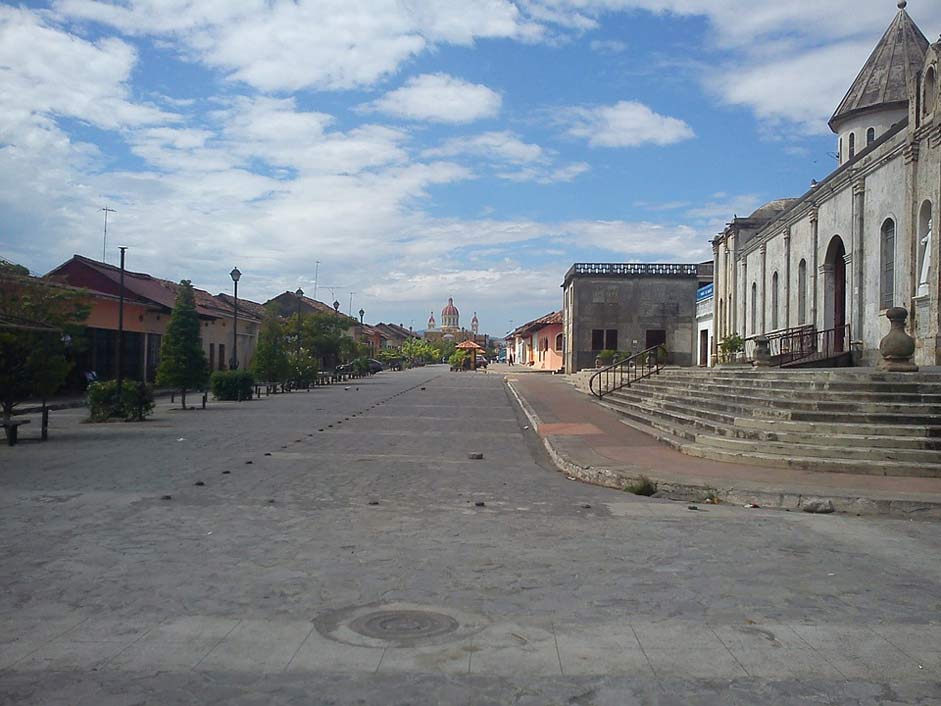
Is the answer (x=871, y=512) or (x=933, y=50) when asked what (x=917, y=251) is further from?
(x=871, y=512)

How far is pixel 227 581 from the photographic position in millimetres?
6695

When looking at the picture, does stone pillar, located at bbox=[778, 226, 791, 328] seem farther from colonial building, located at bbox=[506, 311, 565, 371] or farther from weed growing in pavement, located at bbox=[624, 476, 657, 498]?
colonial building, located at bbox=[506, 311, 565, 371]

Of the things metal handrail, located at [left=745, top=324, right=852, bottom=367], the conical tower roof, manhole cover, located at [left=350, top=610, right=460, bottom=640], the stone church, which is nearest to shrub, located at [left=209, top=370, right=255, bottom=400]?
metal handrail, located at [left=745, top=324, right=852, bottom=367]

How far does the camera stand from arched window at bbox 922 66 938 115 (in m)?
A: 19.3

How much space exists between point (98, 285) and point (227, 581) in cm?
3643

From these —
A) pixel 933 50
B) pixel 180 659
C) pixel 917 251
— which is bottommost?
pixel 180 659

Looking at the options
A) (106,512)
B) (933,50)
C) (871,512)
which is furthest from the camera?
(933,50)

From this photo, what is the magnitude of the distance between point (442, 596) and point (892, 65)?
111ft

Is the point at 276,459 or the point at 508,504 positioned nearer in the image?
the point at 508,504

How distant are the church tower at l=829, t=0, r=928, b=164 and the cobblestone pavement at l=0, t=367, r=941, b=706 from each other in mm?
27374

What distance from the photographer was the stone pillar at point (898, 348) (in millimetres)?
15227

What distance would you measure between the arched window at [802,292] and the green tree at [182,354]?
20.3 m

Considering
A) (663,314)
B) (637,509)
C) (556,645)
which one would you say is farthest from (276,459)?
(663,314)

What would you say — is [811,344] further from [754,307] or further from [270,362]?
[270,362]
